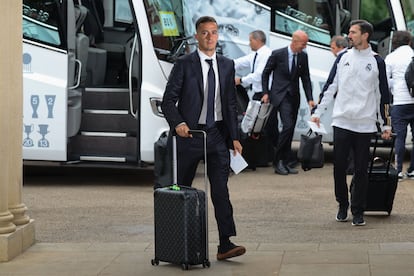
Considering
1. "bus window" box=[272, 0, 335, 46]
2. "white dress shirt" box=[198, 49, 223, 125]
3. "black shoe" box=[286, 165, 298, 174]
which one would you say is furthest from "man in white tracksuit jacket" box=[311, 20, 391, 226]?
"bus window" box=[272, 0, 335, 46]

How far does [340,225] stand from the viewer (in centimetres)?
1045

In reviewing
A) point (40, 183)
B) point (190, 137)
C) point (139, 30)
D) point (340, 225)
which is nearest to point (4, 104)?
point (190, 137)

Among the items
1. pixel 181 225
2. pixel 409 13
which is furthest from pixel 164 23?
pixel 181 225

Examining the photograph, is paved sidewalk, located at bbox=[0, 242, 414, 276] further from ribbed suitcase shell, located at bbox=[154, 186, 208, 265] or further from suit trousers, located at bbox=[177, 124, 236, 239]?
suit trousers, located at bbox=[177, 124, 236, 239]

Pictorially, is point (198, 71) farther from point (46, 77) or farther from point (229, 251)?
point (46, 77)

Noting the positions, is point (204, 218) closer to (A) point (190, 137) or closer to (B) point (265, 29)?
(A) point (190, 137)

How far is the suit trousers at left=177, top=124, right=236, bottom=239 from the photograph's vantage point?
841 cm

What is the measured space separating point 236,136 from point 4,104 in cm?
186

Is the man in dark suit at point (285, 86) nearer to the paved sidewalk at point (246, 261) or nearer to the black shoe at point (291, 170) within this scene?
the black shoe at point (291, 170)

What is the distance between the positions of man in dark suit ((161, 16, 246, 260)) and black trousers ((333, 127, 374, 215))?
6.48 feet

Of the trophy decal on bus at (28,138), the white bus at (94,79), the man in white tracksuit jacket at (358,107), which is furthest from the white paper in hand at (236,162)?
the trophy decal on bus at (28,138)

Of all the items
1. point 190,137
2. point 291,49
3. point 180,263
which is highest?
point 291,49

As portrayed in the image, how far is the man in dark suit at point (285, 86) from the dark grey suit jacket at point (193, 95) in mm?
6398

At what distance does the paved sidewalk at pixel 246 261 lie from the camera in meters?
8.16
